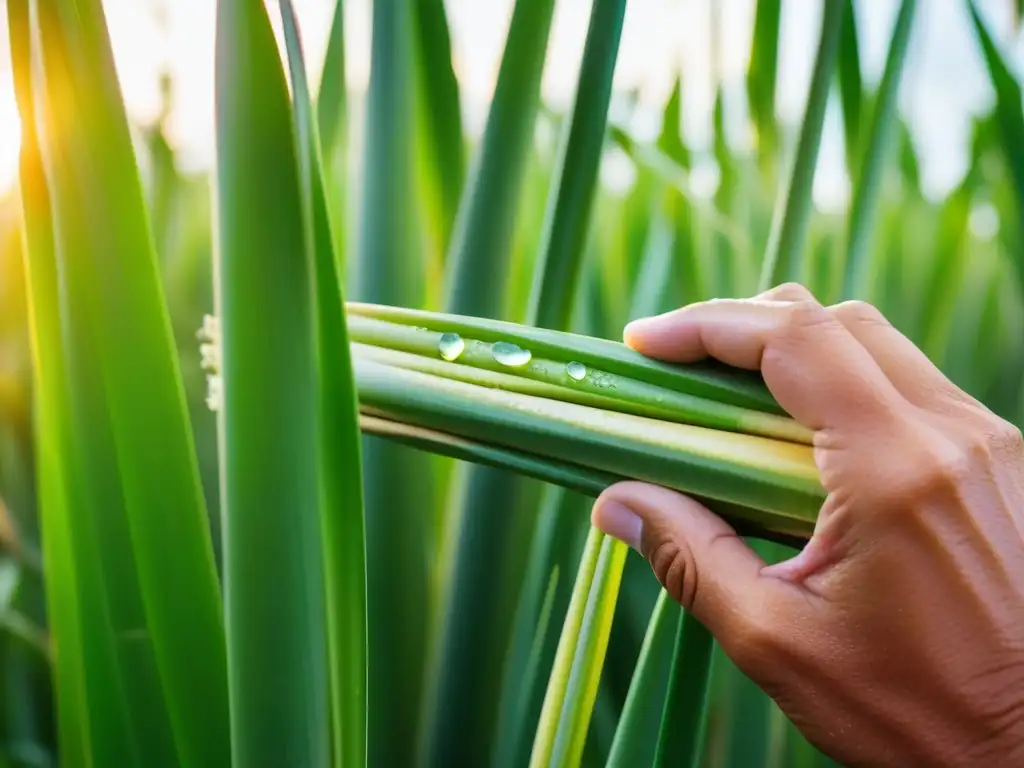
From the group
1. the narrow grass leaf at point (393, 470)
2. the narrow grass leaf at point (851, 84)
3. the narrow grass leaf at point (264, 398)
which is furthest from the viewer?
the narrow grass leaf at point (851, 84)

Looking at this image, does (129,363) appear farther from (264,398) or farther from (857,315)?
(857,315)

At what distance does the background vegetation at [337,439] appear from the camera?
264mm

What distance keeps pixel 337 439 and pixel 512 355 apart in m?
0.08

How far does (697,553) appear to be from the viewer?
0.32m

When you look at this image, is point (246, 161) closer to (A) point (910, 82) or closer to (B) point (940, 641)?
(B) point (940, 641)

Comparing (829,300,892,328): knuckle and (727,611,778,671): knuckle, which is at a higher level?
(829,300,892,328): knuckle

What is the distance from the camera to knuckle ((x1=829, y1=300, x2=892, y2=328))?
34 cm

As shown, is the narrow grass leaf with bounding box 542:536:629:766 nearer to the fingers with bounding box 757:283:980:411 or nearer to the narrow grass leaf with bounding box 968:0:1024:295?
the fingers with bounding box 757:283:980:411

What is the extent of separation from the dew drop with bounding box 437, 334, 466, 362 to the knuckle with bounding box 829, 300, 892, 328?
0.52 ft

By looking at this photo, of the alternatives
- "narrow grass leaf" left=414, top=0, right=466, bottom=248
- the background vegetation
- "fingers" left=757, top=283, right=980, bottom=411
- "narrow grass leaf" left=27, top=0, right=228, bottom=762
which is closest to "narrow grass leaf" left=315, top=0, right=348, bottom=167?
the background vegetation

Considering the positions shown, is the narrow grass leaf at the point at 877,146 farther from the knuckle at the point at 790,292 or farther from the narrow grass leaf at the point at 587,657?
the narrow grass leaf at the point at 587,657

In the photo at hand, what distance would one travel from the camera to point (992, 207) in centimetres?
87

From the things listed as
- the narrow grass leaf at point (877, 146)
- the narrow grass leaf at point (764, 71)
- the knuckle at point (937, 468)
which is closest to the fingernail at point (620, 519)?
the knuckle at point (937, 468)

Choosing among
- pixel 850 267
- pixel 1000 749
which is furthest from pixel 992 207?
pixel 1000 749
